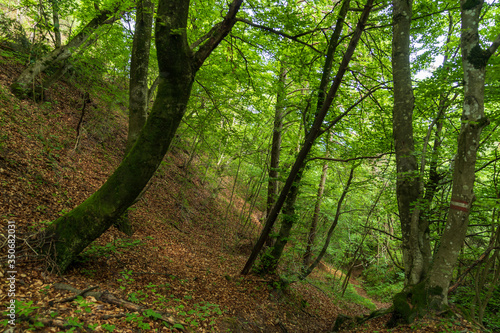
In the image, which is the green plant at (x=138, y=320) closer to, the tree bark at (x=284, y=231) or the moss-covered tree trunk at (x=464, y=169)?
the tree bark at (x=284, y=231)

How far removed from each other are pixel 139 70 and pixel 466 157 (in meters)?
6.18

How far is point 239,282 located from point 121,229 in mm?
3210

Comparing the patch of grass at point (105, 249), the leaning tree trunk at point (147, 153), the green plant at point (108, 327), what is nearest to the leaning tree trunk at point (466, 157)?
the leaning tree trunk at point (147, 153)

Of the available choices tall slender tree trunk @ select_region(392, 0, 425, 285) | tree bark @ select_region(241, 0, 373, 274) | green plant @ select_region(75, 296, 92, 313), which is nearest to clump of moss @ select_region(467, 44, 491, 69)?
tall slender tree trunk @ select_region(392, 0, 425, 285)

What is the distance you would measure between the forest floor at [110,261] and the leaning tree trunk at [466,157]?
690 millimetres

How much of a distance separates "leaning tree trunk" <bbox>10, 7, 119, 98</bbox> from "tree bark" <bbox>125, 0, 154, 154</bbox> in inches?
94.2

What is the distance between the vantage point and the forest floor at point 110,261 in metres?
3.07

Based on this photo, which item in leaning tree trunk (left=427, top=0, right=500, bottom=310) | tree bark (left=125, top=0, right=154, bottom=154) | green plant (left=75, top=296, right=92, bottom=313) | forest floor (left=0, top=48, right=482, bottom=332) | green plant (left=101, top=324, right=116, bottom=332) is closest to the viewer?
green plant (left=101, top=324, right=116, bottom=332)

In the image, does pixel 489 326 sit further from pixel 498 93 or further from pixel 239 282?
pixel 239 282

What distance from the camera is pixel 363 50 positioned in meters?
7.84

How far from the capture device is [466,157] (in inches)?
142

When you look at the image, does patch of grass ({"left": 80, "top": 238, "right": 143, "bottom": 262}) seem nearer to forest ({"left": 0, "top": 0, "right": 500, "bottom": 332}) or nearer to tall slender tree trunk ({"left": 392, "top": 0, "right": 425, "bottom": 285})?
forest ({"left": 0, "top": 0, "right": 500, "bottom": 332})

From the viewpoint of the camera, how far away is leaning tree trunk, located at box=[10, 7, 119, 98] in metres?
7.37

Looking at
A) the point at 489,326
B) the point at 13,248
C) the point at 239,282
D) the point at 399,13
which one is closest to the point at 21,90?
the point at 13,248
